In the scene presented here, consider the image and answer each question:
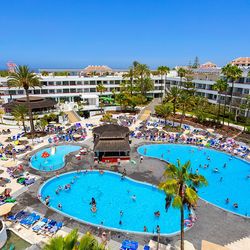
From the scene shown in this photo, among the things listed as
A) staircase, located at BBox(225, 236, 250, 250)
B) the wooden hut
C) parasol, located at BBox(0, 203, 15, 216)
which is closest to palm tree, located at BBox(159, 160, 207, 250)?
staircase, located at BBox(225, 236, 250, 250)

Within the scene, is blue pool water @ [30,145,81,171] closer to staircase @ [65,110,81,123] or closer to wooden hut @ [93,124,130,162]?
wooden hut @ [93,124,130,162]

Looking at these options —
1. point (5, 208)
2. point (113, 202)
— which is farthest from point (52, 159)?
point (5, 208)

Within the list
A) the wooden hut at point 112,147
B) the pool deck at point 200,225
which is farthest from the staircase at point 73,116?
the pool deck at point 200,225

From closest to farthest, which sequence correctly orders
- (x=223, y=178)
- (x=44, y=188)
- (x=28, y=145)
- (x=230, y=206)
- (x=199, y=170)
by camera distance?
1. (x=230, y=206)
2. (x=44, y=188)
3. (x=223, y=178)
4. (x=199, y=170)
5. (x=28, y=145)

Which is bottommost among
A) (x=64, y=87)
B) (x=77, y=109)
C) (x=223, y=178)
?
Answer: (x=223, y=178)

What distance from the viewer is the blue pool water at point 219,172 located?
29.9 meters

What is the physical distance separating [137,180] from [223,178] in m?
14.3

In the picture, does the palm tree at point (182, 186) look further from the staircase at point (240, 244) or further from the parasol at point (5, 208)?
the parasol at point (5, 208)

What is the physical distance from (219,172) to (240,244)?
18356 mm

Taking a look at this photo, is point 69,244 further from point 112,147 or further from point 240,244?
point 112,147

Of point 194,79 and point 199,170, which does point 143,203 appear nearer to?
point 199,170

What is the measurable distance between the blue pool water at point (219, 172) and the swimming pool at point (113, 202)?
23.8ft

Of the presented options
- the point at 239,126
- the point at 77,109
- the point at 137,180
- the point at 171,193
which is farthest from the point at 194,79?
the point at 171,193

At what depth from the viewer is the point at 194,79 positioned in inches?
3191
